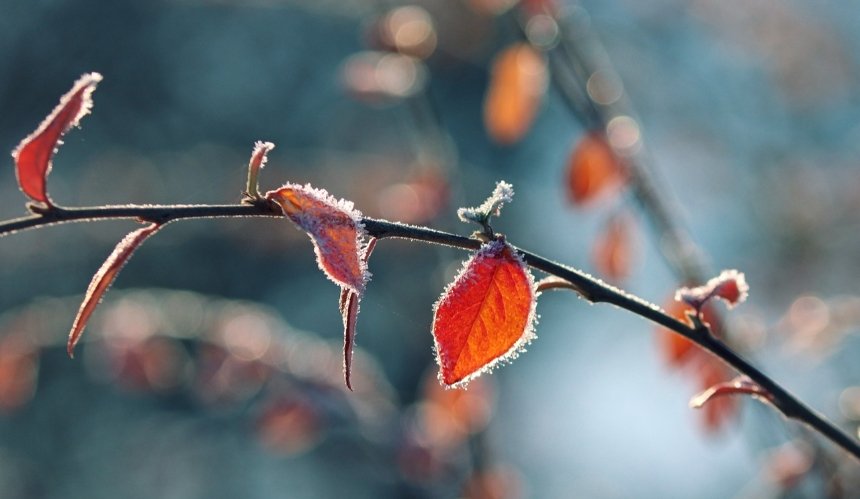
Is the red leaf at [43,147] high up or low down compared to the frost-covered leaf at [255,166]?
down

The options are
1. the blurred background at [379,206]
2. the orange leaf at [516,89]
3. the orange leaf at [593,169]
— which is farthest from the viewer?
the blurred background at [379,206]

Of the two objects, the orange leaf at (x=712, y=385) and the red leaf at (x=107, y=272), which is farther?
the orange leaf at (x=712, y=385)

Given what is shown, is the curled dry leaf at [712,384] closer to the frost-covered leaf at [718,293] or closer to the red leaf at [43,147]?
the frost-covered leaf at [718,293]

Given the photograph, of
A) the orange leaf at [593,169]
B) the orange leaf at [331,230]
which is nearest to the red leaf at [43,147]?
the orange leaf at [331,230]

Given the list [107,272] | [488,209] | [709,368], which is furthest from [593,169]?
[107,272]

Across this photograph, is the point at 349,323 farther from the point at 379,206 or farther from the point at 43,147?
the point at 379,206

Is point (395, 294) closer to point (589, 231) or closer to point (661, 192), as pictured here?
point (589, 231)

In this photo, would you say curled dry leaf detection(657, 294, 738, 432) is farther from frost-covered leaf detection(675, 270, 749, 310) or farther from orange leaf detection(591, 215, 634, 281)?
frost-covered leaf detection(675, 270, 749, 310)
